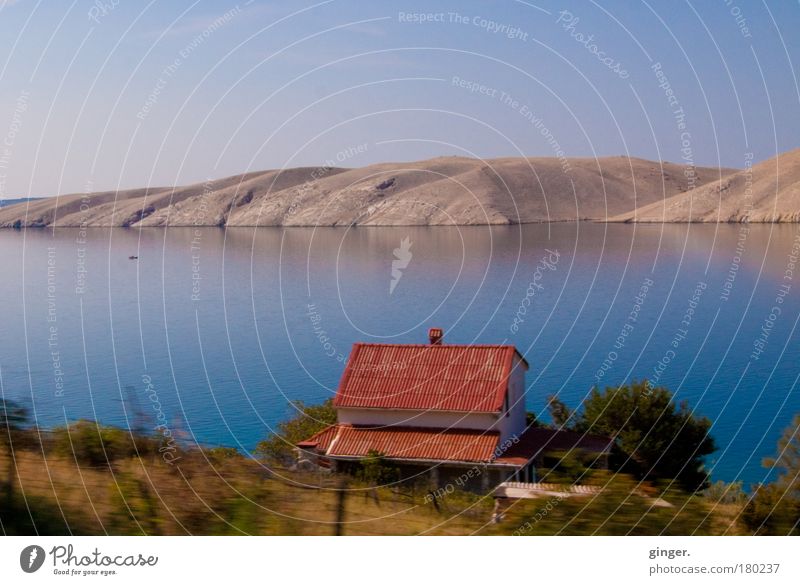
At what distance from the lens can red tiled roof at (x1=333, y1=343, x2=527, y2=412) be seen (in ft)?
57.5

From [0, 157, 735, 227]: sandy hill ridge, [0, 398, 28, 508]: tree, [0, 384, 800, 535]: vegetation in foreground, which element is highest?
[0, 157, 735, 227]: sandy hill ridge

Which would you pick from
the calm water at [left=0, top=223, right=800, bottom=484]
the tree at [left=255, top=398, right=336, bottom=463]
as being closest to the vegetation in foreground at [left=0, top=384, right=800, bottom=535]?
the calm water at [left=0, top=223, right=800, bottom=484]

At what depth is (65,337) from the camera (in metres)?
43.4

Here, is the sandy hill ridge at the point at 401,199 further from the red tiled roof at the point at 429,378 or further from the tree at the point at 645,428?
the red tiled roof at the point at 429,378

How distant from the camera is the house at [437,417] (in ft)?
53.9

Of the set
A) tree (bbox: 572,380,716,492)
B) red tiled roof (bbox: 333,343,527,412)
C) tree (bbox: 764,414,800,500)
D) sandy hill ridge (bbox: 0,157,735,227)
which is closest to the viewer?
tree (bbox: 764,414,800,500)

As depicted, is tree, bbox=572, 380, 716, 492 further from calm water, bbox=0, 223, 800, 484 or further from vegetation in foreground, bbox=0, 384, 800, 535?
vegetation in foreground, bbox=0, 384, 800, 535

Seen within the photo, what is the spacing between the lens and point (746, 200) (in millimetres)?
108562

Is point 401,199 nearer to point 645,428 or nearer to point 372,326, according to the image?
point 372,326

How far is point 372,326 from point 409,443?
28174 millimetres

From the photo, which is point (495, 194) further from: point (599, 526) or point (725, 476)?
point (599, 526)

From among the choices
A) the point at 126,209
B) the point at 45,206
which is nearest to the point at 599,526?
the point at 126,209

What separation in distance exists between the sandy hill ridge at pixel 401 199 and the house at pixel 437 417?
10403 cm

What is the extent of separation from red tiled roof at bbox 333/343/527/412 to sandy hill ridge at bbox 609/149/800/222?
94.4 meters
